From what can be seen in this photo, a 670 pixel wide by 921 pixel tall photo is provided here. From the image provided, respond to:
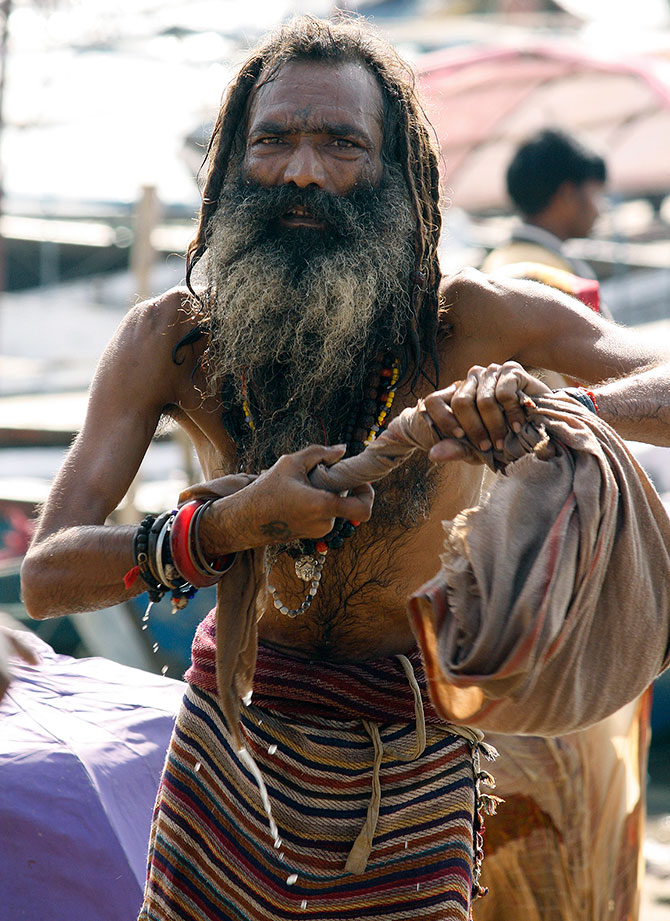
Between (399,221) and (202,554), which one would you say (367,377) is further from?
(202,554)

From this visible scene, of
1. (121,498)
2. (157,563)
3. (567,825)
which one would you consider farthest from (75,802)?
(567,825)

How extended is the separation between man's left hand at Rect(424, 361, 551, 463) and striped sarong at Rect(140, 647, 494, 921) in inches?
28.9

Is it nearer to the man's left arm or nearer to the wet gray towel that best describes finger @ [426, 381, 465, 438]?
the wet gray towel

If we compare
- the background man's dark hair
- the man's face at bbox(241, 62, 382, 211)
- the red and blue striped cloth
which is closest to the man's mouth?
the man's face at bbox(241, 62, 382, 211)

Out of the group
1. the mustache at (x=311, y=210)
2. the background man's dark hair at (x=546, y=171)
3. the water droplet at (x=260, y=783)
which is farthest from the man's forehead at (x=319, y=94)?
the background man's dark hair at (x=546, y=171)

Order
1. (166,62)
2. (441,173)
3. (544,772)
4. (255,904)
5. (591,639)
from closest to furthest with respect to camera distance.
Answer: (591,639) → (255,904) → (441,173) → (544,772) → (166,62)

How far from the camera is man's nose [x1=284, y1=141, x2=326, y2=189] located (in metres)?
2.59

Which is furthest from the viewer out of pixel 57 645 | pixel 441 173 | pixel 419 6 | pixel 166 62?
pixel 419 6

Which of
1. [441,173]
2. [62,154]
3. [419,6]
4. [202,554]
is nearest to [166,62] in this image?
[62,154]

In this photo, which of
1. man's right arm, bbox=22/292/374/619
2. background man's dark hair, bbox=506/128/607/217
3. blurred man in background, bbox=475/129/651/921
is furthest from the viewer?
background man's dark hair, bbox=506/128/607/217

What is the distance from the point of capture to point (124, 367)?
2623 mm

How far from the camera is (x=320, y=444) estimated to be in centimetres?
254

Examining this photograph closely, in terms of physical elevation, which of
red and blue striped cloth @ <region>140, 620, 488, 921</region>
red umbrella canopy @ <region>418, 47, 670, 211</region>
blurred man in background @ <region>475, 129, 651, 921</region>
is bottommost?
blurred man in background @ <region>475, 129, 651, 921</region>

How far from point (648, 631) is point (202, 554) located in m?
0.78
